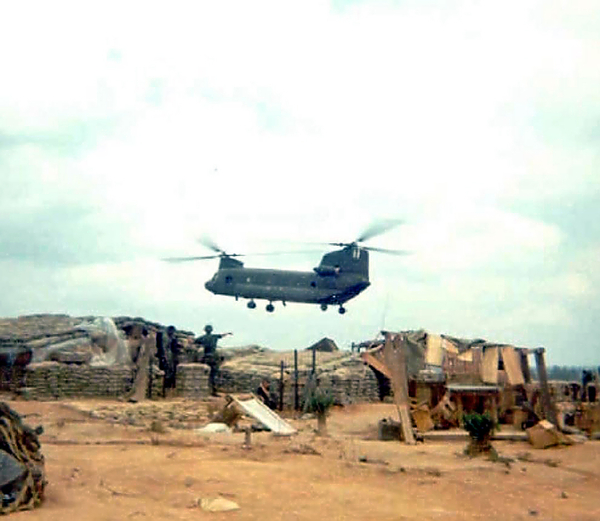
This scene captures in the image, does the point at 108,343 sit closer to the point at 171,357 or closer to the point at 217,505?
the point at 171,357

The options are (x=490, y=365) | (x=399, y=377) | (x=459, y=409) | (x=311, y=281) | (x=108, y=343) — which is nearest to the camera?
(x=399, y=377)

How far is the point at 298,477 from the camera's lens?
10648 mm

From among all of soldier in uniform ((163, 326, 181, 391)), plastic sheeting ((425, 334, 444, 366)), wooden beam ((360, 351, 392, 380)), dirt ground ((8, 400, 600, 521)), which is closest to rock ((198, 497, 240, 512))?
dirt ground ((8, 400, 600, 521))

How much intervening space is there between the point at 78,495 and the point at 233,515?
216 cm

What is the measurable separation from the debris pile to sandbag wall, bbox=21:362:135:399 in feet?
45.7

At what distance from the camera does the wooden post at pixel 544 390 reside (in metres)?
17.6

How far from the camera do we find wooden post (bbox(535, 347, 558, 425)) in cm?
1759

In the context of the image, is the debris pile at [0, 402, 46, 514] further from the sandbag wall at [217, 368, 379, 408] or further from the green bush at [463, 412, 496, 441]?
the sandbag wall at [217, 368, 379, 408]

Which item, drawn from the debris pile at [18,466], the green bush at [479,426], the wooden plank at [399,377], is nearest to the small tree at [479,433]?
the green bush at [479,426]

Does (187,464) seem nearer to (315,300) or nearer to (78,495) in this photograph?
(78,495)

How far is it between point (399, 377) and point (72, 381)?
1115 cm

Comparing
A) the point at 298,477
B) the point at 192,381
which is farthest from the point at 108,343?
the point at 298,477

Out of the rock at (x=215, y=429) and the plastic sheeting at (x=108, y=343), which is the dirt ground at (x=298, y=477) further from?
the plastic sheeting at (x=108, y=343)

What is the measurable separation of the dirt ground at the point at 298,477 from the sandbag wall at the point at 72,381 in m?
5.34
